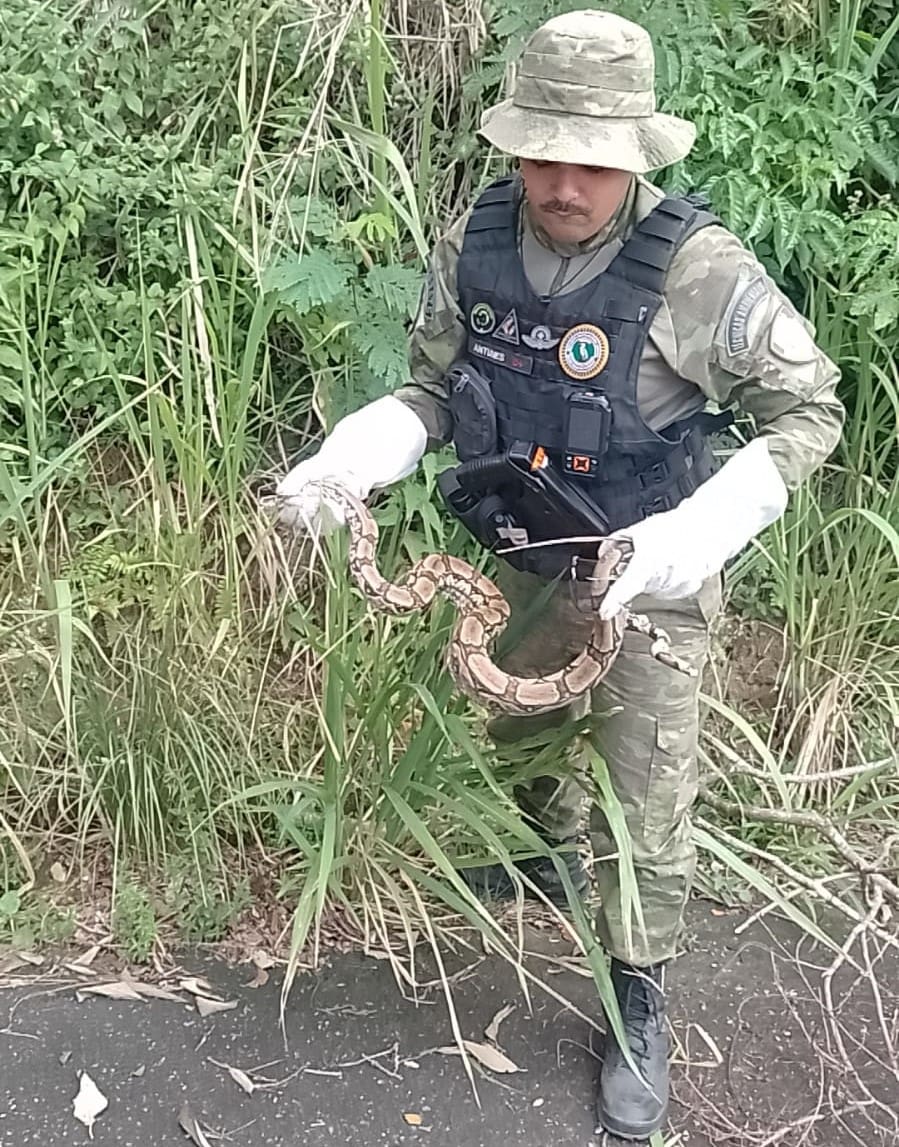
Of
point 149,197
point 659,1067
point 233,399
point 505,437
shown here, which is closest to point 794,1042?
point 659,1067

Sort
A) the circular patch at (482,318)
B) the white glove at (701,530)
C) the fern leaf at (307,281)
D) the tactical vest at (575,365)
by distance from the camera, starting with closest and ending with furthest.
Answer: the white glove at (701,530)
the tactical vest at (575,365)
the circular patch at (482,318)
the fern leaf at (307,281)

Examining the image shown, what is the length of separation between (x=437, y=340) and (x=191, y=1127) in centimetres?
154

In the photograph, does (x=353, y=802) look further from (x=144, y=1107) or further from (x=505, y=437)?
(x=505, y=437)

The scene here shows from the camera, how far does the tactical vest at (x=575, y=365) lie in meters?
1.93

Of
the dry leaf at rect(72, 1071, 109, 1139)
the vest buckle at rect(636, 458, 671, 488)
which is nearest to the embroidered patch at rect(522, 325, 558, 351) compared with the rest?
the vest buckle at rect(636, 458, 671, 488)

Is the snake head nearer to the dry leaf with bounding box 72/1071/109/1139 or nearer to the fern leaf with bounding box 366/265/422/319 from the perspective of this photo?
the fern leaf with bounding box 366/265/422/319

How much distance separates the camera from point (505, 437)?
2078mm

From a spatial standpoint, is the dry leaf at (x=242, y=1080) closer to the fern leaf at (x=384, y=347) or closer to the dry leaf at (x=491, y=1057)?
the dry leaf at (x=491, y=1057)

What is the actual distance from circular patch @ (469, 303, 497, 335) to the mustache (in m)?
0.20

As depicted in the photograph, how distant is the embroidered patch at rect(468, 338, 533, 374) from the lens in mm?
2014

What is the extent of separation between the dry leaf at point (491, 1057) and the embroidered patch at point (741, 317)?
4.79 feet

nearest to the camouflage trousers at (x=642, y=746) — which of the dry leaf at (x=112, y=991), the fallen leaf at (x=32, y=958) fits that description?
the dry leaf at (x=112, y=991)

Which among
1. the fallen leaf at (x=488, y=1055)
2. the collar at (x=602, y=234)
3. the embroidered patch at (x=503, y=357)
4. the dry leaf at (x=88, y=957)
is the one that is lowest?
the dry leaf at (x=88, y=957)

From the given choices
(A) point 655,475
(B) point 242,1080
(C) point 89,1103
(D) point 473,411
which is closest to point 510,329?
(D) point 473,411
